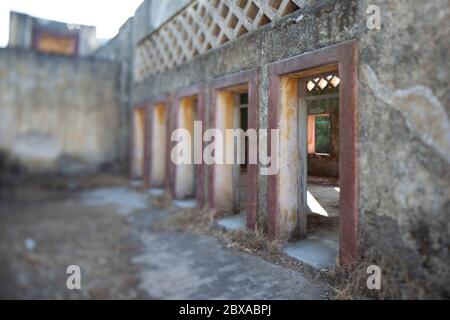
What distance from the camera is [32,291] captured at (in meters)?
2.89

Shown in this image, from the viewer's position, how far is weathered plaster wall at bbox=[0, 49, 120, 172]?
10.9 feet

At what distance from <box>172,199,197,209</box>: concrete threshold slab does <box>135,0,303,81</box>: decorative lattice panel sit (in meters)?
2.70

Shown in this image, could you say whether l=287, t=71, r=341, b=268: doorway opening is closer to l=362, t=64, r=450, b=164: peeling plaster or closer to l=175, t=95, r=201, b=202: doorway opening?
l=362, t=64, r=450, b=164: peeling plaster

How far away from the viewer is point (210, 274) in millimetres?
3156

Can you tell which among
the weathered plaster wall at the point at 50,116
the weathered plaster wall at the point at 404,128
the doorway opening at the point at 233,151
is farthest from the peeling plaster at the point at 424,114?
the weathered plaster wall at the point at 50,116

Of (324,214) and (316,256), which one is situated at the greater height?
(324,214)

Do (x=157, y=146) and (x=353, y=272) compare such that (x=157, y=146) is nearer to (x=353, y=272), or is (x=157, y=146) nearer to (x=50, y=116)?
(x=50, y=116)

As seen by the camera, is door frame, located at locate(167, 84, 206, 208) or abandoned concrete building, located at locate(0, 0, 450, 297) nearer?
abandoned concrete building, located at locate(0, 0, 450, 297)

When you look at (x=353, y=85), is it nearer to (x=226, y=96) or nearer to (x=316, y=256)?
(x=316, y=256)

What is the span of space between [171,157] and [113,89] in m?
1.79

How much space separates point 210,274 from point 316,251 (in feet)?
3.72

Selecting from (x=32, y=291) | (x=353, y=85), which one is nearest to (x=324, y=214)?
(x=353, y=85)

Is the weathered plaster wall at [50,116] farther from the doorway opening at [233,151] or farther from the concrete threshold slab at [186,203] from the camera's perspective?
the doorway opening at [233,151]

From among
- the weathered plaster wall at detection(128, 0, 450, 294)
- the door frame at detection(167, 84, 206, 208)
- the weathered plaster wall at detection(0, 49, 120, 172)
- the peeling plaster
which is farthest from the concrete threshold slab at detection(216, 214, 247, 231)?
the peeling plaster
